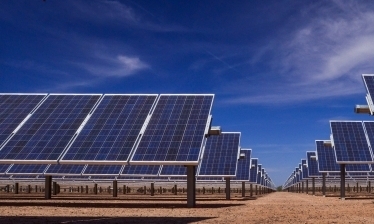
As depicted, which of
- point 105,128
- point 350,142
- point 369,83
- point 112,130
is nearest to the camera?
point 112,130

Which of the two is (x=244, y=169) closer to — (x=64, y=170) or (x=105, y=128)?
(x=64, y=170)

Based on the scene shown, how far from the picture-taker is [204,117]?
2627 centimetres

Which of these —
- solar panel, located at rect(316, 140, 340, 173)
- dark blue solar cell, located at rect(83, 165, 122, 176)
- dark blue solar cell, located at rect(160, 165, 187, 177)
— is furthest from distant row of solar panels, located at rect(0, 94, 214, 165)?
solar panel, located at rect(316, 140, 340, 173)

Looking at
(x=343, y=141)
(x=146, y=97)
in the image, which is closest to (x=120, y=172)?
(x=146, y=97)

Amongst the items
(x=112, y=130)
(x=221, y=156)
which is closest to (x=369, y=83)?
(x=221, y=156)

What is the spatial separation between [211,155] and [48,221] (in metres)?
24.6

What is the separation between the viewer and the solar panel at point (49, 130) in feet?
80.4

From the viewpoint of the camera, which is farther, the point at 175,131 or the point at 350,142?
the point at 350,142

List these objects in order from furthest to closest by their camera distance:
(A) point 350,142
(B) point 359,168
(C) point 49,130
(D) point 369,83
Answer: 1. (B) point 359,168
2. (A) point 350,142
3. (D) point 369,83
4. (C) point 49,130

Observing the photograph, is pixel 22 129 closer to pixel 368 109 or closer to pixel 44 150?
pixel 44 150

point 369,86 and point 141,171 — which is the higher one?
point 369,86

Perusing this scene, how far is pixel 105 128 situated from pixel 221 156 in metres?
14.8

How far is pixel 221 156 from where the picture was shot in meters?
39.5

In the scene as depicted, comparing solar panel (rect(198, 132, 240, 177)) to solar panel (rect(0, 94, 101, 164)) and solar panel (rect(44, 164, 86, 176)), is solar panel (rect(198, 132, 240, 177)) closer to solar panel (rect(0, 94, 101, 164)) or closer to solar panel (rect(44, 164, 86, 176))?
solar panel (rect(44, 164, 86, 176))
